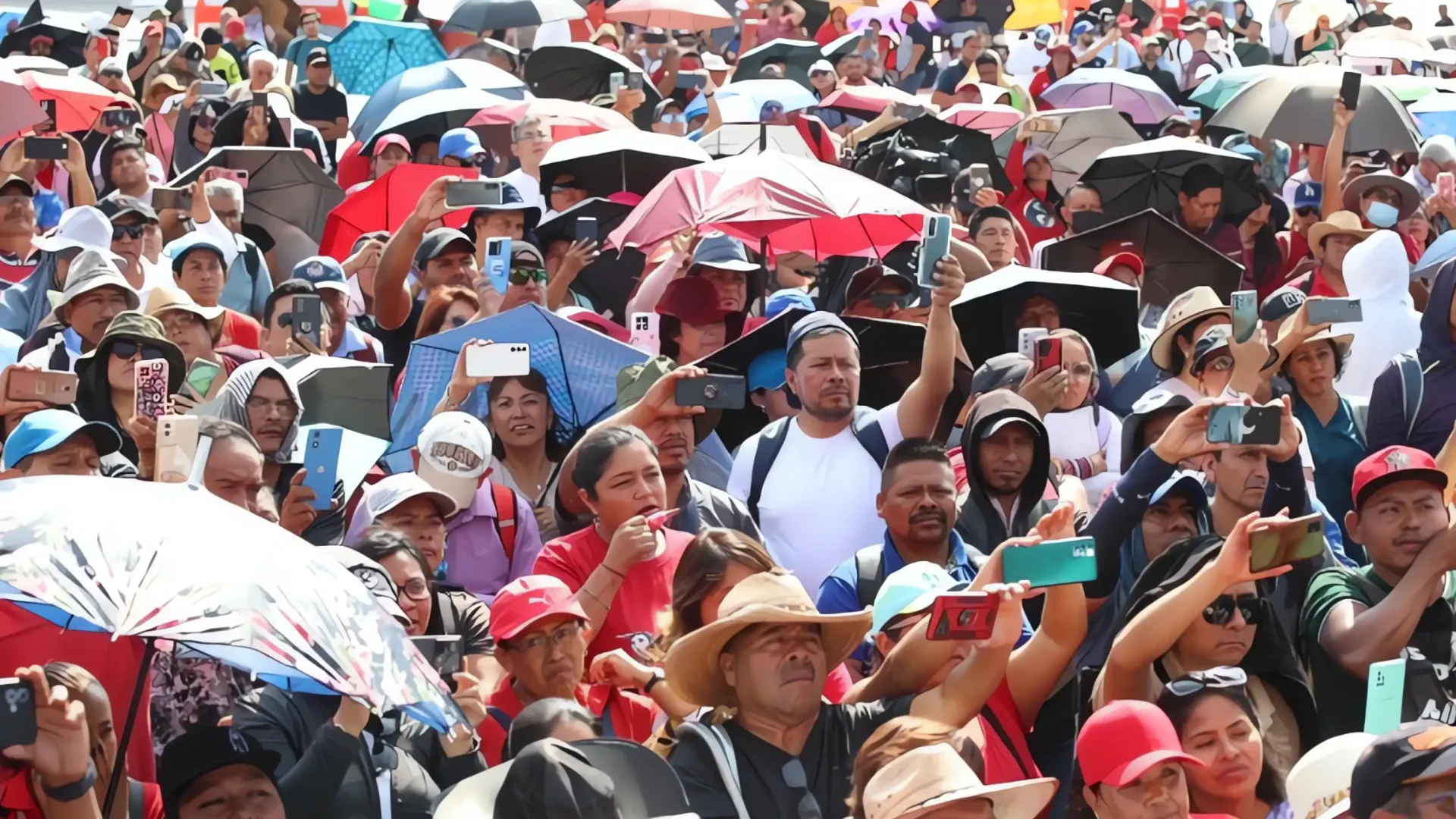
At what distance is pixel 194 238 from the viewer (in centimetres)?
918

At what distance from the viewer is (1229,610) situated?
5629 millimetres

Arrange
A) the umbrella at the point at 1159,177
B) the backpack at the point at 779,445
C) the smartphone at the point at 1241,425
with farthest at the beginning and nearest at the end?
the umbrella at the point at 1159,177 → the backpack at the point at 779,445 → the smartphone at the point at 1241,425

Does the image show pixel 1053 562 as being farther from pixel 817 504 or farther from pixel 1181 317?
pixel 1181 317

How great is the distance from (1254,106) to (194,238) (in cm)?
562

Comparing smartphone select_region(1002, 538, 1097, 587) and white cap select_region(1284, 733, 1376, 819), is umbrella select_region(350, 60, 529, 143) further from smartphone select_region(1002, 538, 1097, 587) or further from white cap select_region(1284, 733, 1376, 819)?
white cap select_region(1284, 733, 1376, 819)

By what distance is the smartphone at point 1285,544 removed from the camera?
536 cm

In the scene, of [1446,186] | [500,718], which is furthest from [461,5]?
[500,718]

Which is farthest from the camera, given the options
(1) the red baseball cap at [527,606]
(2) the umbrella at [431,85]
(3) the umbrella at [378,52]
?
(3) the umbrella at [378,52]

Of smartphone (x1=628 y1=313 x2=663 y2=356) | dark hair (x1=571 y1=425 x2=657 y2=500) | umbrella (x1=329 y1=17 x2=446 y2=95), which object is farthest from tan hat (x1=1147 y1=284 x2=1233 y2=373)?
umbrella (x1=329 y1=17 x2=446 y2=95)

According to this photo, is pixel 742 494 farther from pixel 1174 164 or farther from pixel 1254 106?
pixel 1254 106

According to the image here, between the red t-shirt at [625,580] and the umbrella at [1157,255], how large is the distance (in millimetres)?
3706

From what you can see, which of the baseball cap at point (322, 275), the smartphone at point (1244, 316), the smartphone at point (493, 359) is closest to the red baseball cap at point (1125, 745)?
the smartphone at point (1244, 316)

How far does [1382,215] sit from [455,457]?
5228 mm

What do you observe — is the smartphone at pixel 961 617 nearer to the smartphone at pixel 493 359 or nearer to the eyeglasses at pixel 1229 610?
the eyeglasses at pixel 1229 610
